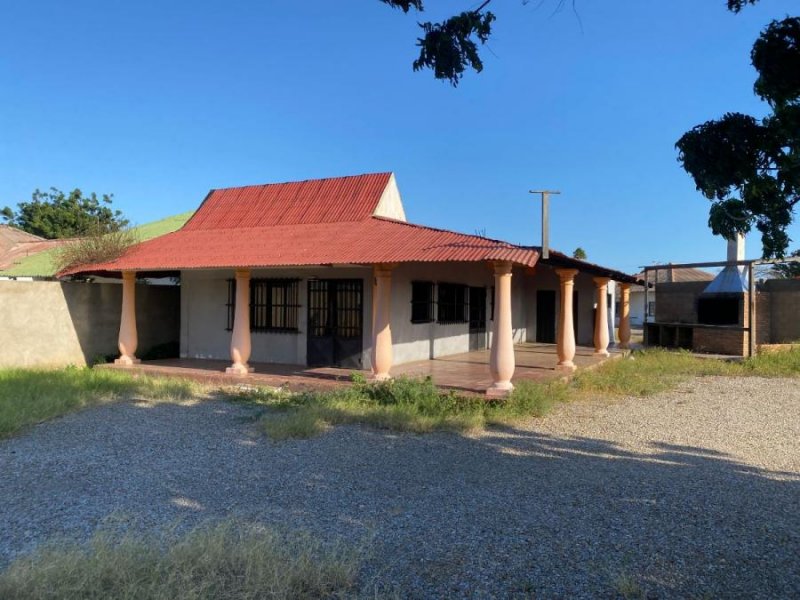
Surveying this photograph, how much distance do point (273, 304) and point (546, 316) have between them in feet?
33.3

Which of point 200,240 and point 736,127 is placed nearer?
point 736,127

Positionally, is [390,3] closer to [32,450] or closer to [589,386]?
[32,450]

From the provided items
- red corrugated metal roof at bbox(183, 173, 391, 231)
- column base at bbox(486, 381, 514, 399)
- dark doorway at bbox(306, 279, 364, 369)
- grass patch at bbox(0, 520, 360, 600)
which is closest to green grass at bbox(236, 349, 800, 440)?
column base at bbox(486, 381, 514, 399)

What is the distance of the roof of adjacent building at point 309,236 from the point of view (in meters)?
9.72

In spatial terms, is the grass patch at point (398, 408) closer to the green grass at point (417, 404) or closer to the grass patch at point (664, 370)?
the green grass at point (417, 404)

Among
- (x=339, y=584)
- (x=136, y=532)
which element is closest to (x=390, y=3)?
(x=339, y=584)

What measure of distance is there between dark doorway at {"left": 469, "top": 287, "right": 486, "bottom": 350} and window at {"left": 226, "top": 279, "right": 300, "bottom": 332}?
5132mm

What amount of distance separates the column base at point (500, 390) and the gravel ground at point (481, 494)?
81 cm

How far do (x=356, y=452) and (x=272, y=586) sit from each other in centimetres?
349

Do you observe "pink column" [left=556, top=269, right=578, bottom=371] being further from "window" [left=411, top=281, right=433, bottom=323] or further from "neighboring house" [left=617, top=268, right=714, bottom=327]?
"neighboring house" [left=617, top=268, right=714, bottom=327]

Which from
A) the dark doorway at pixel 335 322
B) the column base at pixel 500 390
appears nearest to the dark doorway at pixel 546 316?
the dark doorway at pixel 335 322

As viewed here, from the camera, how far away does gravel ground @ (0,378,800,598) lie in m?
3.74

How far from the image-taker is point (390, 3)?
4164mm

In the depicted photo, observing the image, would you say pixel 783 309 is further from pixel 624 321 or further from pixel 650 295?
pixel 650 295
